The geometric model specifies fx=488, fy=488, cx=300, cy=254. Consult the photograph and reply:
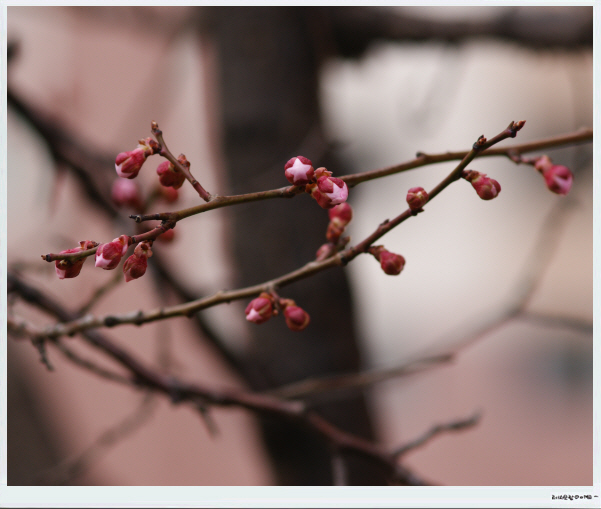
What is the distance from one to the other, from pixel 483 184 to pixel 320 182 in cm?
13

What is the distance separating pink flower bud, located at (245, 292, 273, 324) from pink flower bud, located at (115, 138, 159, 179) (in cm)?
14

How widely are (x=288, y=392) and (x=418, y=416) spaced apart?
1189mm

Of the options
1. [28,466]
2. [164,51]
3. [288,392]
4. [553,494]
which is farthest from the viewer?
[28,466]

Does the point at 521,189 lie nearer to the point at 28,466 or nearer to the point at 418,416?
the point at 418,416

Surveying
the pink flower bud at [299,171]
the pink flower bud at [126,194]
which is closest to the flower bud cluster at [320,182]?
the pink flower bud at [299,171]

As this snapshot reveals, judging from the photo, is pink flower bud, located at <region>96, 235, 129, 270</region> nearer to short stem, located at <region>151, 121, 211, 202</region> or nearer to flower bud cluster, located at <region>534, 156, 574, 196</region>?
short stem, located at <region>151, 121, 211, 202</region>

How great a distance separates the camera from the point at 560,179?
42cm

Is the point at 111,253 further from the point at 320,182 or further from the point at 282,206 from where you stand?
the point at 282,206

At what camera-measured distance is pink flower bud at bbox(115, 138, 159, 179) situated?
37cm

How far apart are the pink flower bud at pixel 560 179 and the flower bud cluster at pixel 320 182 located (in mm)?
197

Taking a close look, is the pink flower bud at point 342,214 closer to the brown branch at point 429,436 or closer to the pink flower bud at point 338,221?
the pink flower bud at point 338,221

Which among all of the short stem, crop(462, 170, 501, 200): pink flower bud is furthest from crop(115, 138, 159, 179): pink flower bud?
crop(462, 170, 501, 200): pink flower bud

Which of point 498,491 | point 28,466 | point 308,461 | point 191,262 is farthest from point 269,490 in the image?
point 28,466

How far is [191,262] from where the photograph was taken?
1.50m
